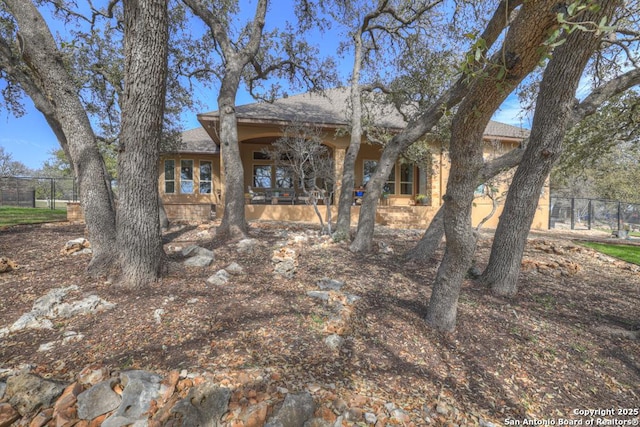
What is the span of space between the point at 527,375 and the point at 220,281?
3.26m

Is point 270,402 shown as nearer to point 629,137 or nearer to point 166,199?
point 629,137

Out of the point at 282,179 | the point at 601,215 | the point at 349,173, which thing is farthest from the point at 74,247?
the point at 601,215

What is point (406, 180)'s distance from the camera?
528 inches

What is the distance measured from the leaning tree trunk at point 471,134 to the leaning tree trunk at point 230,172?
4.40 meters

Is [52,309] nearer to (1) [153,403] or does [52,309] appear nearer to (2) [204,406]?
(1) [153,403]

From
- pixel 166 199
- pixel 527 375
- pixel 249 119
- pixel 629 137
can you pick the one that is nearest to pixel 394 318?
pixel 527 375

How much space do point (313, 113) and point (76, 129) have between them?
8.03m

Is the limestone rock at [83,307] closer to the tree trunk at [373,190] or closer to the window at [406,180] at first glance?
the tree trunk at [373,190]

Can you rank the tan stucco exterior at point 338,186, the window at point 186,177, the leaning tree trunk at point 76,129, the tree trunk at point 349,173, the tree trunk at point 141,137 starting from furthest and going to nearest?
the window at point 186,177 → the tan stucco exterior at point 338,186 → the tree trunk at point 349,173 → the leaning tree trunk at point 76,129 → the tree trunk at point 141,137

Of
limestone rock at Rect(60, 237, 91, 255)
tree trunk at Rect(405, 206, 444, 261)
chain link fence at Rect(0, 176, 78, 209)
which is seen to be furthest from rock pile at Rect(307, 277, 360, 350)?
chain link fence at Rect(0, 176, 78, 209)

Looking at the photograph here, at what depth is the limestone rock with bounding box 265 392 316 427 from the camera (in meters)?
A: 1.74

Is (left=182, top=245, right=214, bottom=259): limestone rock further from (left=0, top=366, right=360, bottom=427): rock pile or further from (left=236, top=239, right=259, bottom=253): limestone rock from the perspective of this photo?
(left=0, top=366, right=360, bottom=427): rock pile

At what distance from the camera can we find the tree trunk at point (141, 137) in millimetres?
3248

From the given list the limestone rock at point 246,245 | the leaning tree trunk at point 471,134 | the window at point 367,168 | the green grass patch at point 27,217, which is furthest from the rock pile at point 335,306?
the window at point 367,168
